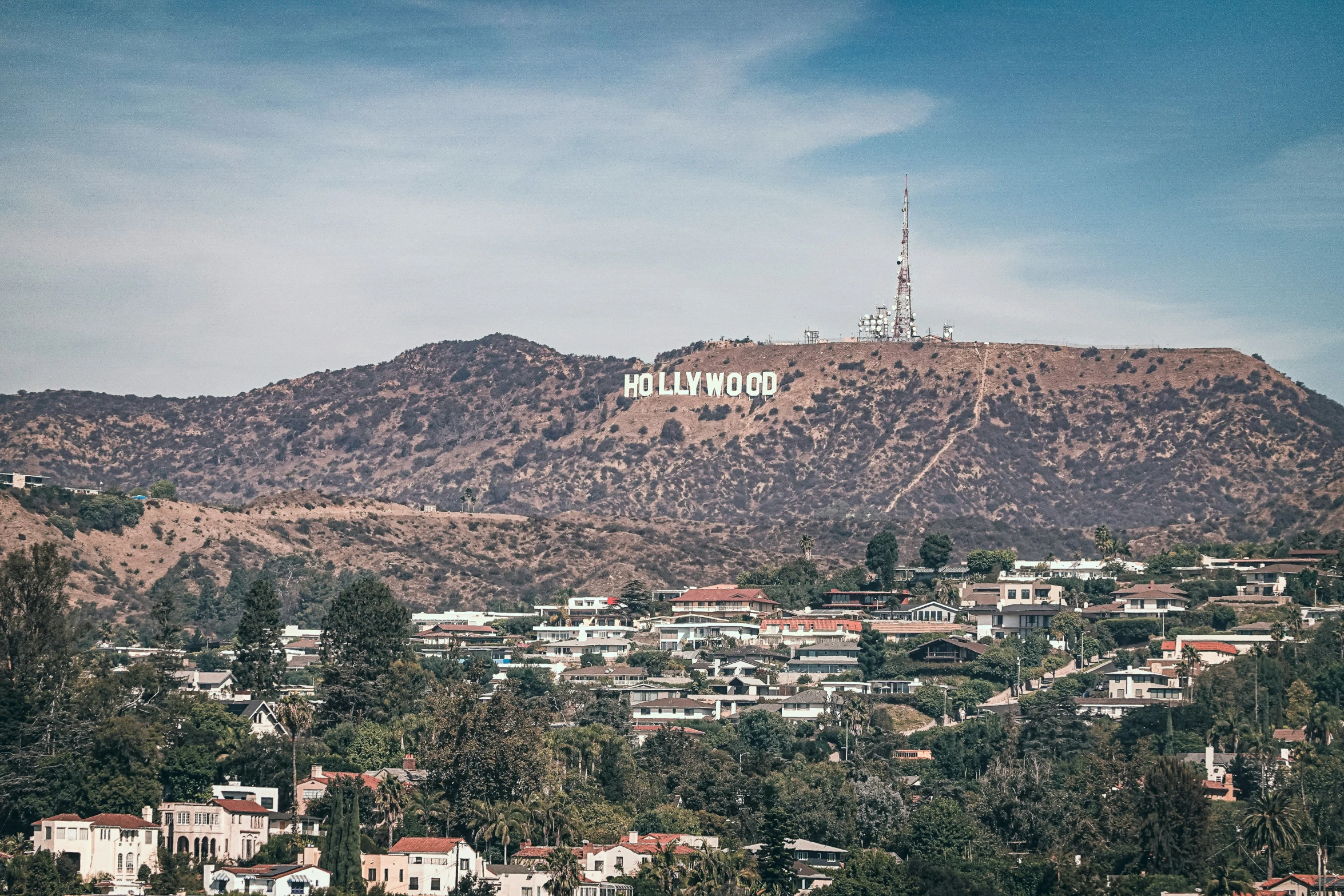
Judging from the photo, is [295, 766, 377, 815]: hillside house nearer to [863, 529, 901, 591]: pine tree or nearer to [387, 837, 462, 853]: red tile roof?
[387, 837, 462, 853]: red tile roof

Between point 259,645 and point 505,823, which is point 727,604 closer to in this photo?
point 259,645

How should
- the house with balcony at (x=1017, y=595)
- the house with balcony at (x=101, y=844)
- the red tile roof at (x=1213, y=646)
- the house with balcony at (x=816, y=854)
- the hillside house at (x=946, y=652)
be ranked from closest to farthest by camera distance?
1. the house with balcony at (x=101, y=844)
2. the house with balcony at (x=816, y=854)
3. the red tile roof at (x=1213, y=646)
4. the hillside house at (x=946, y=652)
5. the house with balcony at (x=1017, y=595)

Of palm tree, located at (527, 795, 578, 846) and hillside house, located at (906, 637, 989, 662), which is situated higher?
hillside house, located at (906, 637, 989, 662)

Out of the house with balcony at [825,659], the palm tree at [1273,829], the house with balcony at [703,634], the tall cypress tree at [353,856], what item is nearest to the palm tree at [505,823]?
the tall cypress tree at [353,856]

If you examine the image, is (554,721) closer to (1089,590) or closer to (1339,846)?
(1339,846)

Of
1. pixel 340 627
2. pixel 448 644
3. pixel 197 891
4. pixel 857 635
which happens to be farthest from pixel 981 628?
pixel 197 891

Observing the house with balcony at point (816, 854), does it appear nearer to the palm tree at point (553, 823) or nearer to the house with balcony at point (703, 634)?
the palm tree at point (553, 823)

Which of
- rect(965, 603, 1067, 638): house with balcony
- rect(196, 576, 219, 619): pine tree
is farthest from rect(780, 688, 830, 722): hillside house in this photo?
rect(196, 576, 219, 619): pine tree
